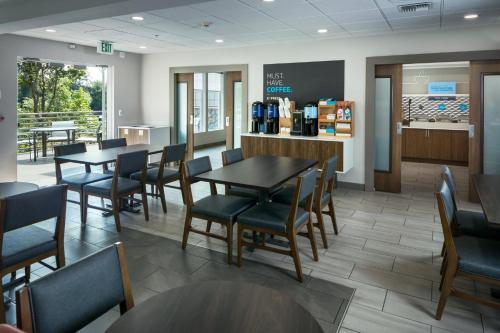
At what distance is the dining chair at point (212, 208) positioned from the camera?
330 centimetres

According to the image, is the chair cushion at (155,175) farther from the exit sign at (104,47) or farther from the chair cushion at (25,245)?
the exit sign at (104,47)

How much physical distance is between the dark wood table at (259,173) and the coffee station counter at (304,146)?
1562mm

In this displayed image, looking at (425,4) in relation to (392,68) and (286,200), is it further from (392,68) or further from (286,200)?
(286,200)

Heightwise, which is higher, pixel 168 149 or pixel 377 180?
pixel 168 149

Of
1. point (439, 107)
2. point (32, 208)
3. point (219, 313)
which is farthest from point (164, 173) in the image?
point (439, 107)

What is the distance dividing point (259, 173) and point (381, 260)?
1.40 metres

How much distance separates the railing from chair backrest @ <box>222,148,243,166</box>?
5.81 m

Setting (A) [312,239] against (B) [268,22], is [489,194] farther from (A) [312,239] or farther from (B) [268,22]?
(B) [268,22]

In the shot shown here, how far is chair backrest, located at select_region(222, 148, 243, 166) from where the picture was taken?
429 centimetres

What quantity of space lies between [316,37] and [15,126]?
5274 mm

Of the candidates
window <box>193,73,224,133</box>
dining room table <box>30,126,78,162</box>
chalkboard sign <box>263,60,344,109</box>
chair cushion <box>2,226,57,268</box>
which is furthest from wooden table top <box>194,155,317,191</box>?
window <box>193,73,224,133</box>

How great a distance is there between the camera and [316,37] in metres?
6.13

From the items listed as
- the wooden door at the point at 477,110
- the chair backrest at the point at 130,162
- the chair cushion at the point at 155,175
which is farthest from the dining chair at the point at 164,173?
the wooden door at the point at 477,110

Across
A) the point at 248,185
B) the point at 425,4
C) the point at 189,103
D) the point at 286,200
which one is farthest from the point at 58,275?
the point at 189,103
